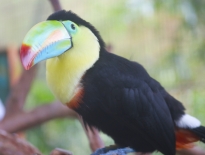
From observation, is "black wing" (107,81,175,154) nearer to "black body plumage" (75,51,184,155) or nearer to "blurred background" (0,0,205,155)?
"black body plumage" (75,51,184,155)

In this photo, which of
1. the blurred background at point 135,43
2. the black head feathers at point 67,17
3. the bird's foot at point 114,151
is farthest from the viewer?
the blurred background at point 135,43

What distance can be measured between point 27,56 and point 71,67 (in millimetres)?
160

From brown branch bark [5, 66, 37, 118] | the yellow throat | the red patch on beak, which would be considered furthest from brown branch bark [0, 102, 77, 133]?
the red patch on beak

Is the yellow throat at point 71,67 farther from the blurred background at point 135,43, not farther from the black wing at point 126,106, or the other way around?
the blurred background at point 135,43

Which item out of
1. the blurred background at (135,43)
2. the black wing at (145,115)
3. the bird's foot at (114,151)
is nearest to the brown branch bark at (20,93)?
the blurred background at (135,43)

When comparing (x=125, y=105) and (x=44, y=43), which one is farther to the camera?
(x=125, y=105)

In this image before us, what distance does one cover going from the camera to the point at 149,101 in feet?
3.45

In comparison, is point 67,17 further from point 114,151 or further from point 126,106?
point 114,151

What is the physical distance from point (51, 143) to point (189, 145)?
100 cm

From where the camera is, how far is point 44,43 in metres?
0.91

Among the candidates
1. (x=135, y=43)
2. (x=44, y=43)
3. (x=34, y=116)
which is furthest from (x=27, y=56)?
(x=135, y=43)

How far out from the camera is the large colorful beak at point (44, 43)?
86 centimetres

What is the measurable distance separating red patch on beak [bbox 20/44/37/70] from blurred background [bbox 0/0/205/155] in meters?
0.91

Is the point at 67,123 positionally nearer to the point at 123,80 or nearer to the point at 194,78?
the point at 194,78
